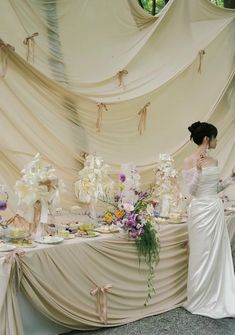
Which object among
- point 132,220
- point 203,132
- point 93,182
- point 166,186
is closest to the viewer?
point 132,220

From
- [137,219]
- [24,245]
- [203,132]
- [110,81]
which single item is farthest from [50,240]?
[110,81]

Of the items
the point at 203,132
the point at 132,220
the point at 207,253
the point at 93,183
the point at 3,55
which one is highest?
the point at 3,55

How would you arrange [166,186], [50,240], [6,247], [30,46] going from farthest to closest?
[166,186] → [30,46] → [50,240] → [6,247]

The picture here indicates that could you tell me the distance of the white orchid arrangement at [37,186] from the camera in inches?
102

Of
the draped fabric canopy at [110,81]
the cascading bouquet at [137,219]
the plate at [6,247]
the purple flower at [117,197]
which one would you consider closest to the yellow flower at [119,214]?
the cascading bouquet at [137,219]

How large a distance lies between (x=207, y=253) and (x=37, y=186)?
147cm

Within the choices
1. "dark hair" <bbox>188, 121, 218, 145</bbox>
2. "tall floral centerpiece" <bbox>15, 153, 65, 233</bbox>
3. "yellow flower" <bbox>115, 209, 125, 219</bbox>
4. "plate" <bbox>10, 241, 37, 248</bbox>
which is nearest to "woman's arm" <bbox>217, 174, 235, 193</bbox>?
"dark hair" <bbox>188, 121, 218, 145</bbox>

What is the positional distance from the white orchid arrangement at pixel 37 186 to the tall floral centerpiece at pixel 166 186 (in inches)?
48.0

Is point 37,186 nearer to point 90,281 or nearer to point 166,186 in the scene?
point 90,281

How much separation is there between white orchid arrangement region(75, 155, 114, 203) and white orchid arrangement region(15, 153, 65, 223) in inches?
16.4

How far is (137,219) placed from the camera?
2.93m

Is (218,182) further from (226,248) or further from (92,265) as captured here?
(92,265)

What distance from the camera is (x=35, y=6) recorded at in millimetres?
3229

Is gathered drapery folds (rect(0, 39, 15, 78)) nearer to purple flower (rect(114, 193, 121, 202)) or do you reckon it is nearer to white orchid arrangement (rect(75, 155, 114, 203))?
white orchid arrangement (rect(75, 155, 114, 203))
